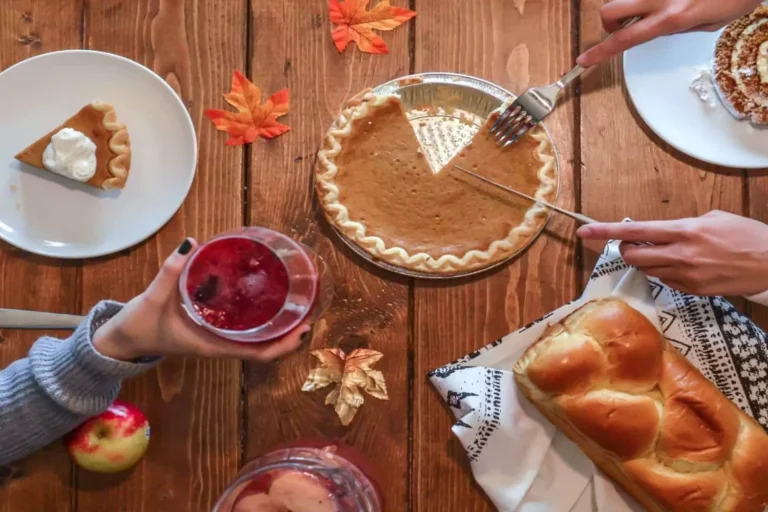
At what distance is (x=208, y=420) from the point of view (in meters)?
1.24

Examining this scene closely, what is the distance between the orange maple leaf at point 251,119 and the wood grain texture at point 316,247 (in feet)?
0.06

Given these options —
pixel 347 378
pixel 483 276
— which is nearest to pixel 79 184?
pixel 347 378

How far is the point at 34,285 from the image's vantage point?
4.10 feet

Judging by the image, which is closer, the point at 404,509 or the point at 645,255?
the point at 645,255

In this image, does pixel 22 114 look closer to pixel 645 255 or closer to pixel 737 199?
pixel 645 255

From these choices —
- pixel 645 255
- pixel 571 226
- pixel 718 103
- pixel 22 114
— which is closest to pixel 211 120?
pixel 22 114

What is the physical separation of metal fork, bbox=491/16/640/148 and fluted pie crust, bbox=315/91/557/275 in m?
0.02

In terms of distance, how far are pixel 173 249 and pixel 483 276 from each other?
565 mm

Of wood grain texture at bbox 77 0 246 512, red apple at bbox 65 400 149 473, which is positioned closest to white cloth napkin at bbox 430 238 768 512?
wood grain texture at bbox 77 0 246 512

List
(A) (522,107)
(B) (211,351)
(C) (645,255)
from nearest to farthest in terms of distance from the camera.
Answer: (B) (211,351)
(C) (645,255)
(A) (522,107)

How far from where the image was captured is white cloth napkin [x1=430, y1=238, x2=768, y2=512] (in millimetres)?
1160

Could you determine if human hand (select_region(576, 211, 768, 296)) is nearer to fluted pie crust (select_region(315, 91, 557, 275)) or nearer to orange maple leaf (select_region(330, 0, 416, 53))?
fluted pie crust (select_region(315, 91, 557, 275))

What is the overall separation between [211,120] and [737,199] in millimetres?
971

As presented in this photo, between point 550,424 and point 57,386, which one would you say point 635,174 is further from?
point 57,386
